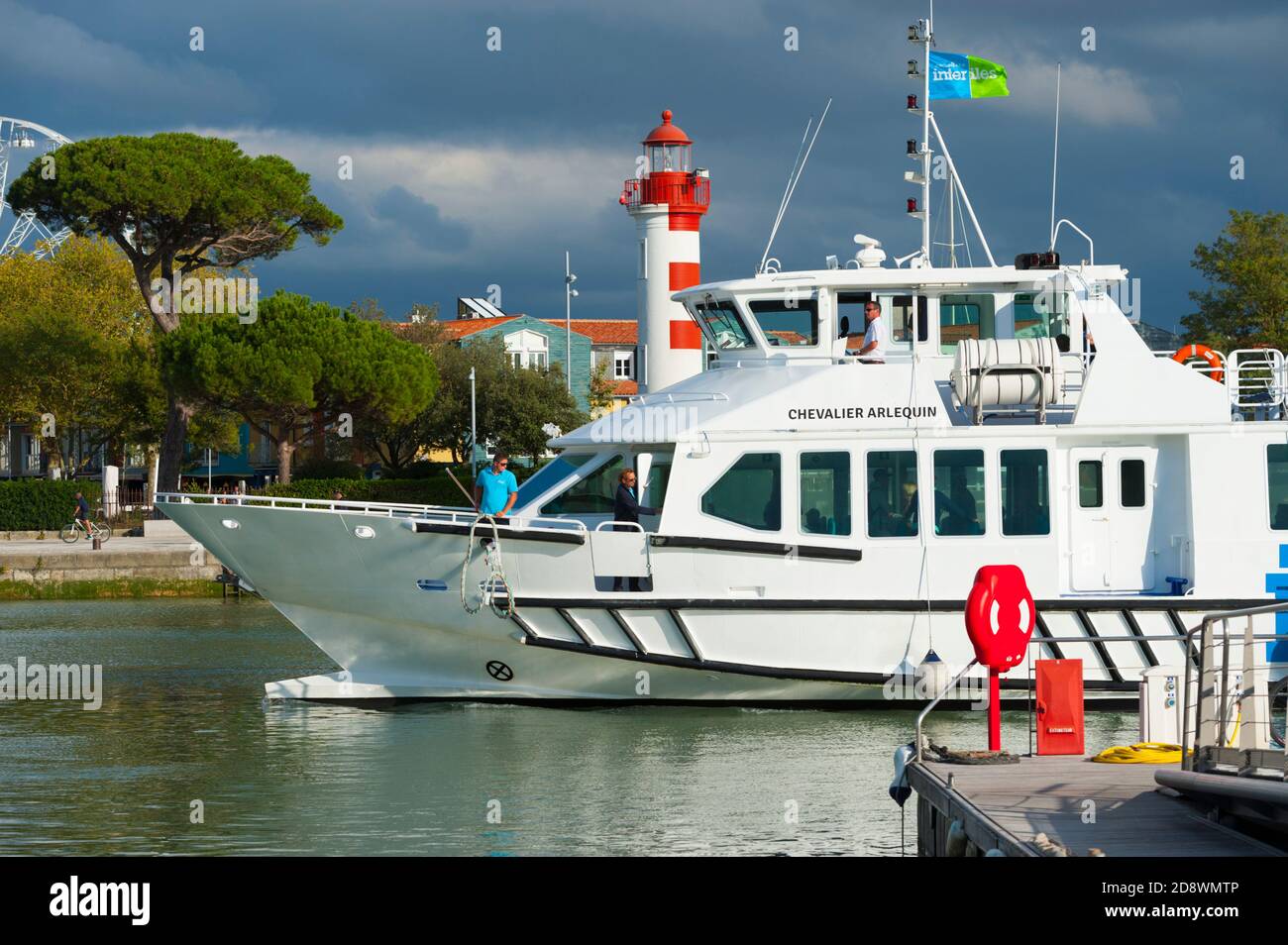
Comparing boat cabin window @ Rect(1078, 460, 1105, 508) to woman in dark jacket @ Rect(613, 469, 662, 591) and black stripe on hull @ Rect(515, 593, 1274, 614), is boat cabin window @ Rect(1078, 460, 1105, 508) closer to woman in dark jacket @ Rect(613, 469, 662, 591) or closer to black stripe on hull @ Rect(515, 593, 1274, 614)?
black stripe on hull @ Rect(515, 593, 1274, 614)

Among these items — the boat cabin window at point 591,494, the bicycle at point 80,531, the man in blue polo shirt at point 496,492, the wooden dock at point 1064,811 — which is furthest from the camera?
the bicycle at point 80,531

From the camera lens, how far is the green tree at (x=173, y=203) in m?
39.9

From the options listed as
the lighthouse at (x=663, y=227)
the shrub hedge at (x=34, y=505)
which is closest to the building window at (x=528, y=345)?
the shrub hedge at (x=34, y=505)

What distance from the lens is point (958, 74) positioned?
1728cm

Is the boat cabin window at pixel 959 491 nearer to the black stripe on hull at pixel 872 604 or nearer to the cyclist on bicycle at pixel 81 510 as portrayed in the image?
the black stripe on hull at pixel 872 604

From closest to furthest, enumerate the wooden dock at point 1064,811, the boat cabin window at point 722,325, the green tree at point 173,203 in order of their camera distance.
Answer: the wooden dock at point 1064,811 → the boat cabin window at point 722,325 → the green tree at point 173,203

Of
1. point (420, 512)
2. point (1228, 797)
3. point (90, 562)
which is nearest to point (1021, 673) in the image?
point (420, 512)

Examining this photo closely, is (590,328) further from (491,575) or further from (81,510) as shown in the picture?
(491,575)

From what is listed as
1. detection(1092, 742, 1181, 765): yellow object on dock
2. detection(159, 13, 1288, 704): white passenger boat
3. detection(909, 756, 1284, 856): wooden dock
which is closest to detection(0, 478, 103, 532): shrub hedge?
detection(159, 13, 1288, 704): white passenger boat

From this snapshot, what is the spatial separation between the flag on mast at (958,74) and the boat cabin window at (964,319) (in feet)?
10.3

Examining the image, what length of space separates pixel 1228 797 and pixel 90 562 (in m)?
26.6

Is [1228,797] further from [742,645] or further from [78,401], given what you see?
[78,401]

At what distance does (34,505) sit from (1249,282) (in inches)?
1146
